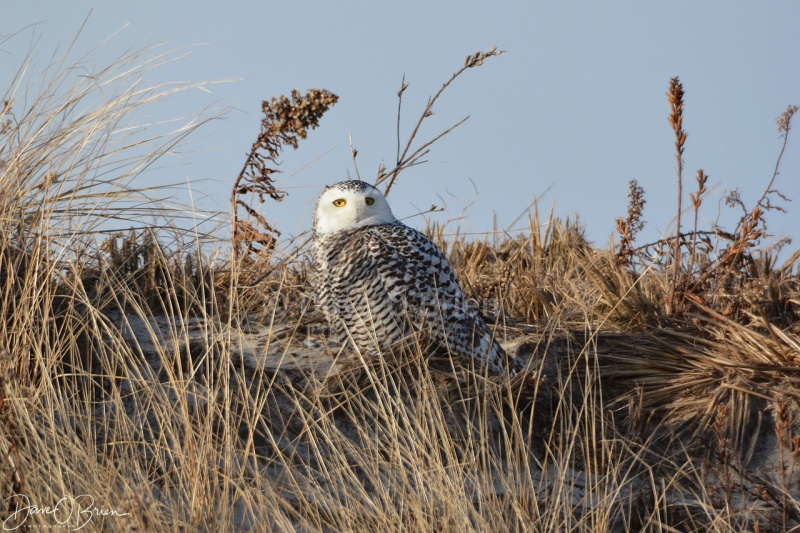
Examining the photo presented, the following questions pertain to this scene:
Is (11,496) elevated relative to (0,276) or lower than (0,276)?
lower

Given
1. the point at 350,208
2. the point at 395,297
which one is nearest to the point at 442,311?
the point at 395,297

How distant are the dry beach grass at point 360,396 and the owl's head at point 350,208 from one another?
48 cm

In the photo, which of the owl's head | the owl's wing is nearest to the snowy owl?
the owl's wing

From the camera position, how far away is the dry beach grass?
3.26 meters

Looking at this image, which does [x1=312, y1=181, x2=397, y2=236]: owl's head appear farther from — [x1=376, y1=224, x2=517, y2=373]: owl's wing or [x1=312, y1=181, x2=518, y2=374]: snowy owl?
[x1=376, y1=224, x2=517, y2=373]: owl's wing

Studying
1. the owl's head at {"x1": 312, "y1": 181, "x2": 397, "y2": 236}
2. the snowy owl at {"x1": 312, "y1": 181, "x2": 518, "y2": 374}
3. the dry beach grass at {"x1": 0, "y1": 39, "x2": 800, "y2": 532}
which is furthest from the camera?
the owl's head at {"x1": 312, "y1": 181, "x2": 397, "y2": 236}

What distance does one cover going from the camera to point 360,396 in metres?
4.27

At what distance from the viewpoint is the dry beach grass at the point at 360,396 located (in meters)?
3.26

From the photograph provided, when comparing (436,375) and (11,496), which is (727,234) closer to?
(436,375)

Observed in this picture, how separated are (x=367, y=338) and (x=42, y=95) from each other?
6.91ft

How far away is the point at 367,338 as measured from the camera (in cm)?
456

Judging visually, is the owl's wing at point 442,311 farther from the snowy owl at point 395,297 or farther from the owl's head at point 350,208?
the owl's head at point 350,208

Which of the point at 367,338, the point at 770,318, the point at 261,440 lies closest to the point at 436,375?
the point at 367,338

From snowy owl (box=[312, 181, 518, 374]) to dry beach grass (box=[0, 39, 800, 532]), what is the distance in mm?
123
